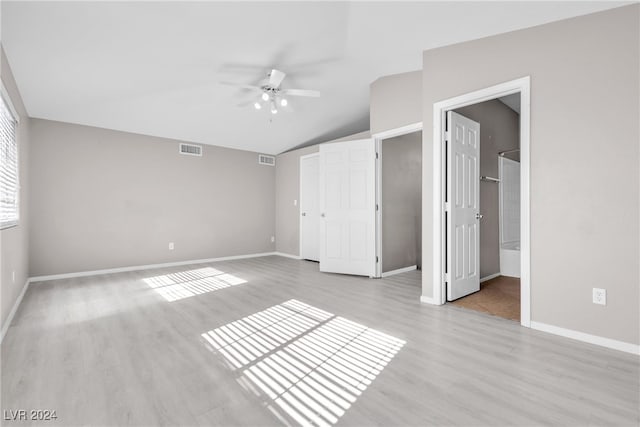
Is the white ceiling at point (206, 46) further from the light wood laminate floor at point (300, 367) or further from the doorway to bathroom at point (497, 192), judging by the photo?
the light wood laminate floor at point (300, 367)

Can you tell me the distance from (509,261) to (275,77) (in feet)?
13.8

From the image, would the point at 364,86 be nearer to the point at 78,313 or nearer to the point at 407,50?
the point at 407,50

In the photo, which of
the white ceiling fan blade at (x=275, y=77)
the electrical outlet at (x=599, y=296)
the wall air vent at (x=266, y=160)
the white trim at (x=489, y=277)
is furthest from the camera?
the wall air vent at (x=266, y=160)

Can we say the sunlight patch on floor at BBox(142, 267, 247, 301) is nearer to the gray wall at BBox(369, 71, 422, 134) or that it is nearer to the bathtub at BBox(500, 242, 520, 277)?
the gray wall at BBox(369, 71, 422, 134)

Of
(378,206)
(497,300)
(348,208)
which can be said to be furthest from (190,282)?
(497,300)

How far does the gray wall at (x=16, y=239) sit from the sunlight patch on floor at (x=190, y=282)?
1.31 m

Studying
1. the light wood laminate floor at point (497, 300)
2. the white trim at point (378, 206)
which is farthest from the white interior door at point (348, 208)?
the light wood laminate floor at point (497, 300)

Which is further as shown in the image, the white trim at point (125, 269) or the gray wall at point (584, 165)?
the white trim at point (125, 269)

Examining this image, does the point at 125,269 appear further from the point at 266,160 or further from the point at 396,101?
the point at 396,101

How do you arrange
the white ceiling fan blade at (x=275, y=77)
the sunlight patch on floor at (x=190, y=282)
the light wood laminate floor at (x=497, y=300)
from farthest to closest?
1. the sunlight patch on floor at (x=190, y=282)
2. the white ceiling fan blade at (x=275, y=77)
3. the light wood laminate floor at (x=497, y=300)

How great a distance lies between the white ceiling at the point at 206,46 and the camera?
2488mm

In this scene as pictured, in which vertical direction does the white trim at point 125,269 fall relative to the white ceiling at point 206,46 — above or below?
below

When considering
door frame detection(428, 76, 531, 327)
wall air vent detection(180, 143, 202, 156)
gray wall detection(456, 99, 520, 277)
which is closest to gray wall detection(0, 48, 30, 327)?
wall air vent detection(180, 143, 202, 156)

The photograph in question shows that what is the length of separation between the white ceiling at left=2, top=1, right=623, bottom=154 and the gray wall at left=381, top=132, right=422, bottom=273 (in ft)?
3.65
